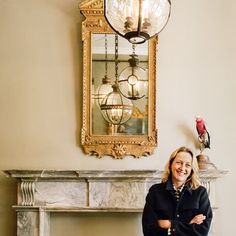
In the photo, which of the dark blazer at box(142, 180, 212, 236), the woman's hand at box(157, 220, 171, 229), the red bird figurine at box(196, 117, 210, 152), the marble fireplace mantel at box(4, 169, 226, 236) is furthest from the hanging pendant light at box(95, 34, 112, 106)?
the woman's hand at box(157, 220, 171, 229)

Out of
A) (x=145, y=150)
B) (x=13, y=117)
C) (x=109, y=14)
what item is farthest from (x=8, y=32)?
(x=109, y=14)

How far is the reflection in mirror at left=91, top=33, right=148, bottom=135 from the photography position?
14.1ft

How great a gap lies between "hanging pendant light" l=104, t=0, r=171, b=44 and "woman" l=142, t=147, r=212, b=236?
120cm

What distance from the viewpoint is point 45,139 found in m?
4.31

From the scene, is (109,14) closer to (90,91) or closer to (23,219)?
(90,91)

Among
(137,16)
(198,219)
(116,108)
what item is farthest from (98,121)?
(137,16)

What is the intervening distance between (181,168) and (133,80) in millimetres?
1207

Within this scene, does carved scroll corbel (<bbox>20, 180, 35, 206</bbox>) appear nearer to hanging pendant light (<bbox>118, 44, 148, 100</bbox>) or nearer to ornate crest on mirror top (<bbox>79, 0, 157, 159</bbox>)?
ornate crest on mirror top (<bbox>79, 0, 157, 159</bbox>)

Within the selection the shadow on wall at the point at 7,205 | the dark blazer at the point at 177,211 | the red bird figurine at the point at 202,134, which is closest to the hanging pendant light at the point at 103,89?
the red bird figurine at the point at 202,134

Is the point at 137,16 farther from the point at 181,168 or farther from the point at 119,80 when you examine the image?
the point at 119,80

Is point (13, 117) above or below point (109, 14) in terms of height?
below

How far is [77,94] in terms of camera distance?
435 centimetres

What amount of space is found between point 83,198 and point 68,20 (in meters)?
1.65

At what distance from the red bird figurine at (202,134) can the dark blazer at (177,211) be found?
93 cm
